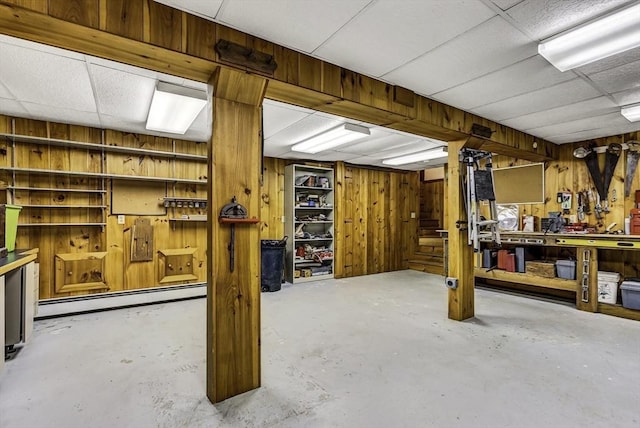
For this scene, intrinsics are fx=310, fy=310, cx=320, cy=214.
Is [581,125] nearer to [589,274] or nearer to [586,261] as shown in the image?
[586,261]

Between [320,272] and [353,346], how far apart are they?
3154 millimetres

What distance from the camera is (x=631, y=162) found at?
4.25 m

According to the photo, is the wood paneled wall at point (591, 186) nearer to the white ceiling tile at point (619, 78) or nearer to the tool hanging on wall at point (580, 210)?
the tool hanging on wall at point (580, 210)

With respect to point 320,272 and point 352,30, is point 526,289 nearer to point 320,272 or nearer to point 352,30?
point 320,272

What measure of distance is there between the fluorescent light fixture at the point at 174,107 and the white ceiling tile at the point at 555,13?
2.53 m

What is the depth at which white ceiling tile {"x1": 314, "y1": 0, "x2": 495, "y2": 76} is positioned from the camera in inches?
69.6

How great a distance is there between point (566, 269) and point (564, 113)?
2.20m

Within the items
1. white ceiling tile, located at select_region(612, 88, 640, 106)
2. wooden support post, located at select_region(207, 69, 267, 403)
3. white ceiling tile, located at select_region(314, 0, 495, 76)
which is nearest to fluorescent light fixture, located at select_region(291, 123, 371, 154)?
white ceiling tile, located at select_region(314, 0, 495, 76)

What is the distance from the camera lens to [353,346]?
2965 mm

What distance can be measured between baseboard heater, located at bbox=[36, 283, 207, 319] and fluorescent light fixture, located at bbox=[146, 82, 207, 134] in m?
2.28

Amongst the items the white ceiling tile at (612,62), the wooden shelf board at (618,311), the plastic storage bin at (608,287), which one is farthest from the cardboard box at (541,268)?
the white ceiling tile at (612,62)

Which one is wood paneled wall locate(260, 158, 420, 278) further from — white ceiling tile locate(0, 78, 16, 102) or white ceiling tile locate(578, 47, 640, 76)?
white ceiling tile locate(578, 47, 640, 76)

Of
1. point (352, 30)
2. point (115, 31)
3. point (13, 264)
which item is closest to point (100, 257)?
point (13, 264)

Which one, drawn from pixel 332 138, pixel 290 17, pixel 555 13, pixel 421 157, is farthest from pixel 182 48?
pixel 421 157
